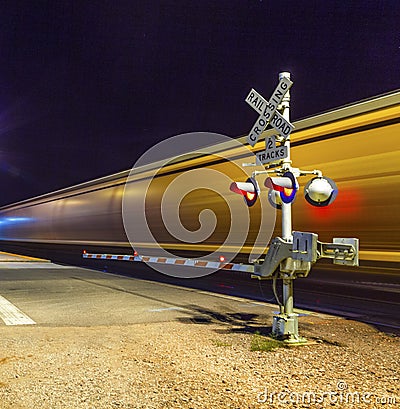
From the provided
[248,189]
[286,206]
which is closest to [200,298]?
[248,189]

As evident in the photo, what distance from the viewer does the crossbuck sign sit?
6102 mm

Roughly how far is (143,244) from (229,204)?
4880 millimetres

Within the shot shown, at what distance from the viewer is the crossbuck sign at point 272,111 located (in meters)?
6.10

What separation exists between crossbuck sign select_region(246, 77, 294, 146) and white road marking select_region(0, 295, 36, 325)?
4.11 metres

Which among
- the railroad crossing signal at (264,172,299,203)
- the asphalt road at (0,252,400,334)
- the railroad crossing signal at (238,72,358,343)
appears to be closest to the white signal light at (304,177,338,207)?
the railroad crossing signal at (238,72,358,343)

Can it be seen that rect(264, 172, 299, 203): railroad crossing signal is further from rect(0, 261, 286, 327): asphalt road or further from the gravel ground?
rect(0, 261, 286, 327): asphalt road

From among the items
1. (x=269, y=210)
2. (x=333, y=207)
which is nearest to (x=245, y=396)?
(x=333, y=207)

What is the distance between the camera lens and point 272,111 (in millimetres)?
6266

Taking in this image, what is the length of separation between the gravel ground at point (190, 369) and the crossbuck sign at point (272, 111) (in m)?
2.55

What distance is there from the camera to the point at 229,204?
33.3 ft

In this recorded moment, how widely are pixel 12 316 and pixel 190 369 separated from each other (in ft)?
13.1

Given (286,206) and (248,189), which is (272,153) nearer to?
(248,189)

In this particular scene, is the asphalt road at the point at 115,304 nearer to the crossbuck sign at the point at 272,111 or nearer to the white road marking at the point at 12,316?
the white road marking at the point at 12,316

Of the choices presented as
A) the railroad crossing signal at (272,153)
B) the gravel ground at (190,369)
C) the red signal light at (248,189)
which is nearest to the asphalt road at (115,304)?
the gravel ground at (190,369)
